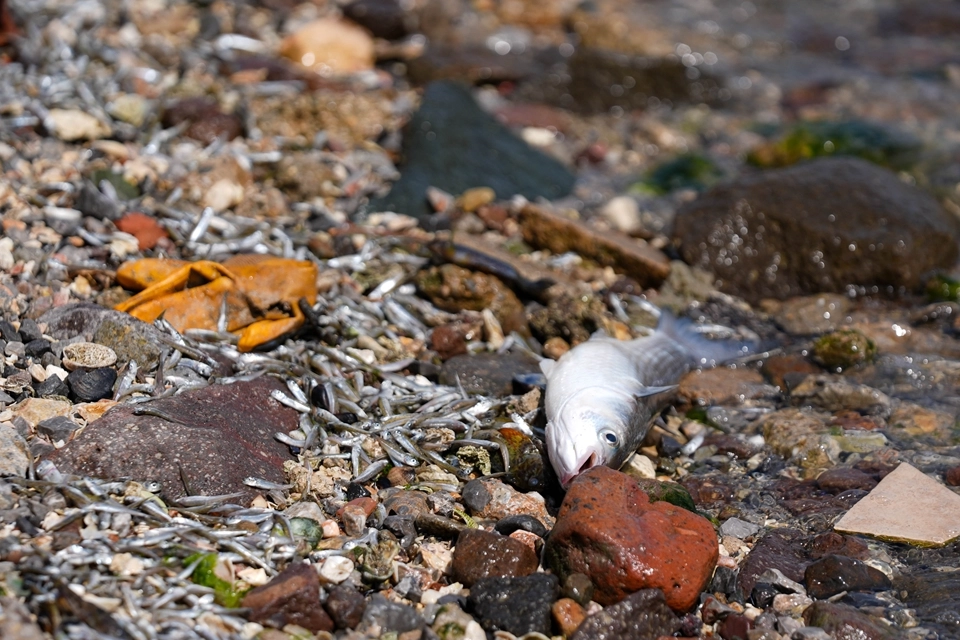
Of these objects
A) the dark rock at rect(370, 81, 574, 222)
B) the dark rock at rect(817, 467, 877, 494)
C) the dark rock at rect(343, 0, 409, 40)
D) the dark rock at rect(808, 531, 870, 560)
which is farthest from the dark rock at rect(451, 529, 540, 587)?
the dark rock at rect(343, 0, 409, 40)

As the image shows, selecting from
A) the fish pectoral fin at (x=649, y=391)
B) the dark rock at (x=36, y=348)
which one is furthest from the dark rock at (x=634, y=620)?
the dark rock at (x=36, y=348)

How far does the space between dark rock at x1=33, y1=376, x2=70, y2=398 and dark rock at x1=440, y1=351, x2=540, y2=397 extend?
6.67 ft

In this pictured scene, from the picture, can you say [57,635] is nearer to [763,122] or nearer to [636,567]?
[636,567]

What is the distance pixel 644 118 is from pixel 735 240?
331cm

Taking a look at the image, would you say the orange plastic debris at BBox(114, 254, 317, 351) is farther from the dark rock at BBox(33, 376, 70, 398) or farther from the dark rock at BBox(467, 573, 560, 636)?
the dark rock at BBox(467, 573, 560, 636)

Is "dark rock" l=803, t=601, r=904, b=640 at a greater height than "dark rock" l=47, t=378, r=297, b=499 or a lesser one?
lesser

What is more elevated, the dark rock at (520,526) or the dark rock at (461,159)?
the dark rock at (520,526)

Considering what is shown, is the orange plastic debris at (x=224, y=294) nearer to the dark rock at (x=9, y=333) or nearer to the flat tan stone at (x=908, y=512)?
the dark rock at (x=9, y=333)

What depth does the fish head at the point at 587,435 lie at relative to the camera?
4.64 m

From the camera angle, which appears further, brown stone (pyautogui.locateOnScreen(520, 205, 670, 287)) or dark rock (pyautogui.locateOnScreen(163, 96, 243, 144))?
dark rock (pyautogui.locateOnScreen(163, 96, 243, 144))

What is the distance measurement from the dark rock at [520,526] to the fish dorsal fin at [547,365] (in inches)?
43.7

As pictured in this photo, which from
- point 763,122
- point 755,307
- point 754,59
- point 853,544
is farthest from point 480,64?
point 853,544

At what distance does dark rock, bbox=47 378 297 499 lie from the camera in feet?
14.4

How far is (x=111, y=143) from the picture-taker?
755 centimetres
